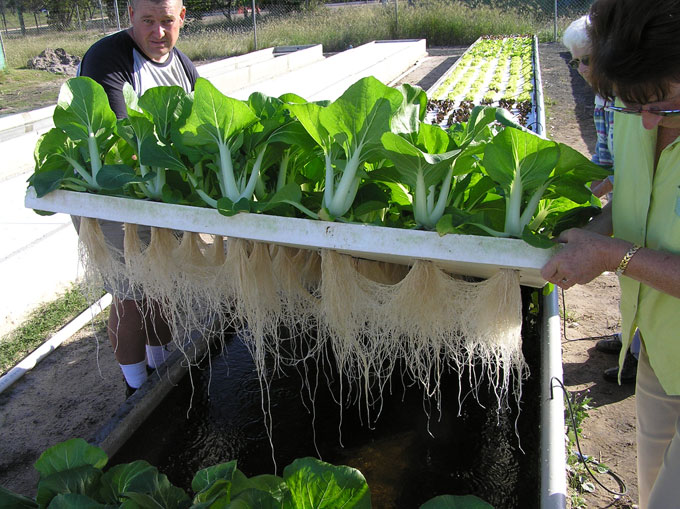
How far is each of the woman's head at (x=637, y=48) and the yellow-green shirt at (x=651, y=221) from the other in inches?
8.5

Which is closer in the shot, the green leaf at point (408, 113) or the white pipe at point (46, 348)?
the green leaf at point (408, 113)

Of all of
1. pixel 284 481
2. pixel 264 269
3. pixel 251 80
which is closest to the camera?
pixel 284 481

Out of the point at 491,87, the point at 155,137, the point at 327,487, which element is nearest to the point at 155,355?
the point at 155,137

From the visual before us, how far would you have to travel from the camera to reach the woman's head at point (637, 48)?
4.04 feet

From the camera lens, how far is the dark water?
2404mm

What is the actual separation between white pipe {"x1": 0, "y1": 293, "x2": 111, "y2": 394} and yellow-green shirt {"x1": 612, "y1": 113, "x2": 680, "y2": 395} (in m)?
2.39

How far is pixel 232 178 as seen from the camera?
1711 mm

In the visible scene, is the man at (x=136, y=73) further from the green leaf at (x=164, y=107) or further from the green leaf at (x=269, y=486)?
the green leaf at (x=269, y=486)

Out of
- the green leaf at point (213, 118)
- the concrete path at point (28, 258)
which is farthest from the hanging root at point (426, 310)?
the concrete path at point (28, 258)

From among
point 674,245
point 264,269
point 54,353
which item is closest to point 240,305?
point 264,269

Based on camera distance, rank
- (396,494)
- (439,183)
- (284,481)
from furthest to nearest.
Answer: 1. (396,494)
2. (439,183)
3. (284,481)

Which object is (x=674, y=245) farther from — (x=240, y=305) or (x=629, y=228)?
(x=240, y=305)

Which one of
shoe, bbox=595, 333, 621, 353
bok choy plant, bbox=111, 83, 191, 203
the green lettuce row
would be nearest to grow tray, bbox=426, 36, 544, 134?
shoe, bbox=595, 333, 621, 353

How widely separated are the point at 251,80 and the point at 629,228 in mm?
11741
